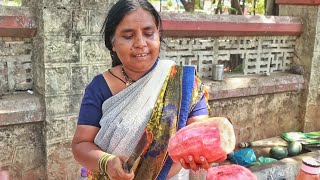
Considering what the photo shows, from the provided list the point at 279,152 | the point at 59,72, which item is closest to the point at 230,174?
the point at 59,72

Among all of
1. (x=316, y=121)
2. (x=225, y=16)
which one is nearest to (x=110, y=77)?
(x=225, y=16)

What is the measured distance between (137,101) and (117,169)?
38cm

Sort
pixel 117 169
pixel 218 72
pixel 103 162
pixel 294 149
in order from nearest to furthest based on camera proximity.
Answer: pixel 117 169, pixel 103 162, pixel 218 72, pixel 294 149

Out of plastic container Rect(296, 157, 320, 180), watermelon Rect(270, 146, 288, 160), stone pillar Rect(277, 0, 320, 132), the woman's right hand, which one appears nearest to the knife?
the woman's right hand

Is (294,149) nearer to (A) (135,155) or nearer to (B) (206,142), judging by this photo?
(B) (206,142)

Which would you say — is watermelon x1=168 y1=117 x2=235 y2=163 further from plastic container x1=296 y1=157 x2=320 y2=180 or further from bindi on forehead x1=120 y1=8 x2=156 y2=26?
plastic container x1=296 y1=157 x2=320 y2=180

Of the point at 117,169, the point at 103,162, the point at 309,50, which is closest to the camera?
the point at 117,169

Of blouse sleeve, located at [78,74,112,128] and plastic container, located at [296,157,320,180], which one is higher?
blouse sleeve, located at [78,74,112,128]

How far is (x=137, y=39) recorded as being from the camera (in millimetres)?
1619

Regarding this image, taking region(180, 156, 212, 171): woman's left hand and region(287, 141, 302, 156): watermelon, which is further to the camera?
region(287, 141, 302, 156): watermelon

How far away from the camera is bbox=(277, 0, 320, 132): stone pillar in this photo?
14.2 feet

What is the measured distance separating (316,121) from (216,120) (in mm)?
3562

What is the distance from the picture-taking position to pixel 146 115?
168cm

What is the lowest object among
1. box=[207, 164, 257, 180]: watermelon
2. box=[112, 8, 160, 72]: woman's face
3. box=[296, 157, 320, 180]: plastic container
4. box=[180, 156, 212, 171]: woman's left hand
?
box=[296, 157, 320, 180]: plastic container
